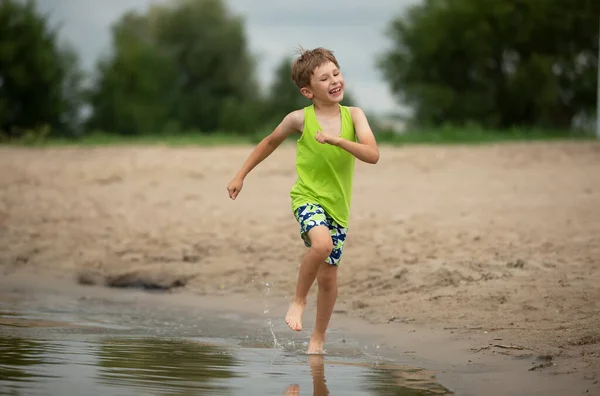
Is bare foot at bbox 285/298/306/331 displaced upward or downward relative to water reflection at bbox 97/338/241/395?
upward

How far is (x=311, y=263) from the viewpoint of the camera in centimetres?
595

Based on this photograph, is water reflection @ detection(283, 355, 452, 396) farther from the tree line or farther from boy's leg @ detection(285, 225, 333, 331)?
the tree line

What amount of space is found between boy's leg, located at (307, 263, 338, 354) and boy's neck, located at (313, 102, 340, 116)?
80 cm

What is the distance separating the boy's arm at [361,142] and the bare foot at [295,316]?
96 centimetres

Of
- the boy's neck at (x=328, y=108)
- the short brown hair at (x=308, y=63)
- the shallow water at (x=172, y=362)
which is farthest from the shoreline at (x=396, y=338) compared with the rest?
the short brown hair at (x=308, y=63)

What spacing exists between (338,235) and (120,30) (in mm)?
40101

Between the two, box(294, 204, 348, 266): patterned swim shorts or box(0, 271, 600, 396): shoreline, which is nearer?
box(0, 271, 600, 396): shoreline

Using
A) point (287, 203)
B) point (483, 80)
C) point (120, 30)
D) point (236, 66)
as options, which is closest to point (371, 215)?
point (287, 203)

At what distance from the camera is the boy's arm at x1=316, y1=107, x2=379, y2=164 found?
18.4 ft

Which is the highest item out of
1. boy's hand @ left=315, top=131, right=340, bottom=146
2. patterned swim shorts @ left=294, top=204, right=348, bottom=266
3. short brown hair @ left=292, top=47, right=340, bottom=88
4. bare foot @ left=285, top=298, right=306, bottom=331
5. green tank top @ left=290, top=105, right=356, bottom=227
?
short brown hair @ left=292, top=47, right=340, bottom=88

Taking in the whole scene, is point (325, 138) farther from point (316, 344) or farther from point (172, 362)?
point (172, 362)

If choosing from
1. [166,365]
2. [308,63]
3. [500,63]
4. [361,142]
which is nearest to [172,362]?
[166,365]

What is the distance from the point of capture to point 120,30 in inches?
1768

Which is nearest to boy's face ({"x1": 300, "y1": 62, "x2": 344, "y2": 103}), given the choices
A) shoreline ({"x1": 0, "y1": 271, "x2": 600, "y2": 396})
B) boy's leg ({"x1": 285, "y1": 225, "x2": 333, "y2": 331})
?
boy's leg ({"x1": 285, "y1": 225, "x2": 333, "y2": 331})
